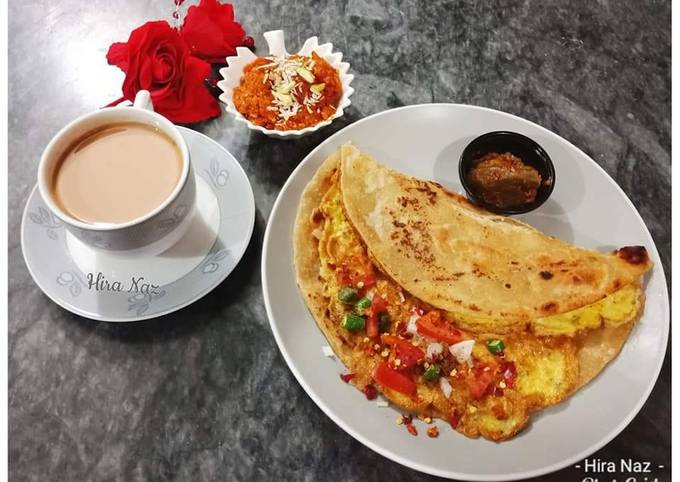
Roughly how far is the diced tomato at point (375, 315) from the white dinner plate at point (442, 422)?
17 cm

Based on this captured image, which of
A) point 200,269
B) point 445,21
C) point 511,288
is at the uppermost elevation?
point 445,21

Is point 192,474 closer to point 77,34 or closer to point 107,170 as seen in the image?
point 107,170

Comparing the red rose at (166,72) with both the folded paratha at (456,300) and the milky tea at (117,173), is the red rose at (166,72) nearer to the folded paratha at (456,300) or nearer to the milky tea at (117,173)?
the milky tea at (117,173)

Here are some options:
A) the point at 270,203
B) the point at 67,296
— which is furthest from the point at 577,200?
the point at 67,296

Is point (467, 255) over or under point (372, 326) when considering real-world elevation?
over

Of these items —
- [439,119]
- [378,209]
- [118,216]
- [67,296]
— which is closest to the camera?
[118,216]

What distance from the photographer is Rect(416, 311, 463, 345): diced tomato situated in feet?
7.03

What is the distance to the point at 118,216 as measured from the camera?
192 centimetres

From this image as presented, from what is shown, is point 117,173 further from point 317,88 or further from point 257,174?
point 317,88

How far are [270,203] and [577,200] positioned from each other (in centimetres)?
124

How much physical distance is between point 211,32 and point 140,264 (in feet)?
3.90

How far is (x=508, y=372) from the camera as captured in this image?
82.4 inches

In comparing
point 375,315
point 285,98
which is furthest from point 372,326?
point 285,98

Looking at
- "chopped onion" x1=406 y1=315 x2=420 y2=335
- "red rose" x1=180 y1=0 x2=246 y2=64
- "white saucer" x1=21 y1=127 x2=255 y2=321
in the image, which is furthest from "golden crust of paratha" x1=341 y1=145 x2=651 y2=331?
"red rose" x1=180 y1=0 x2=246 y2=64
